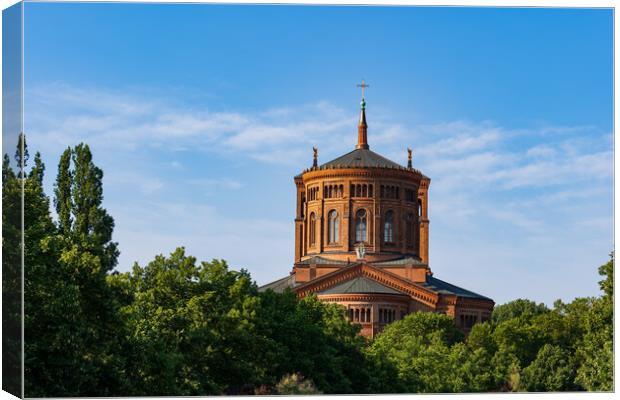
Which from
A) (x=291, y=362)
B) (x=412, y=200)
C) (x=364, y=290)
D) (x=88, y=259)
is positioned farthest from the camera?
(x=412, y=200)

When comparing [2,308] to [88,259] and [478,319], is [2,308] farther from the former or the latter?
[478,319]

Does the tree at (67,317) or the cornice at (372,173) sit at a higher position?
the cornice at (372,173)

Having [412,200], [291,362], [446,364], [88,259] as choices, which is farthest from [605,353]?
[412,200]

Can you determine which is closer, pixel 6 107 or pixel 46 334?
pixel 6 107

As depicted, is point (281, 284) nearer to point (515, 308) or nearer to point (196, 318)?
point (515, 308)

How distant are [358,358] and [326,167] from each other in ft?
196

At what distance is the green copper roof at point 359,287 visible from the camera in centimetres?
11475

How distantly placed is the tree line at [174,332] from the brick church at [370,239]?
2770 centimetres

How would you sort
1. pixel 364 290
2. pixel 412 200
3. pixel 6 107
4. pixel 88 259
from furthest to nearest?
pixel 412 200 < pixel 364 290 < pixel 88 259 < pixel 6 107

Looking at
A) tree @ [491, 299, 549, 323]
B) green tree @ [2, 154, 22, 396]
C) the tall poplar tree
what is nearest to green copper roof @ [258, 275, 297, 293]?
tree @ [491, 299, 549, 323]

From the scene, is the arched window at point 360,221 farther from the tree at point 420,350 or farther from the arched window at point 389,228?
the tree at point 420,350

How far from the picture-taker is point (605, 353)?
51.8 m

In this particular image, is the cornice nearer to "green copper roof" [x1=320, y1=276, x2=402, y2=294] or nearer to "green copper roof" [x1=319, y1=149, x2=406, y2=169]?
"green copper roof" [x1=319, y1=149, x2=406, y2=169]

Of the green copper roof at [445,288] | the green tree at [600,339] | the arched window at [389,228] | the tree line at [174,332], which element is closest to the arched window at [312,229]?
the arched window at [389,228]
